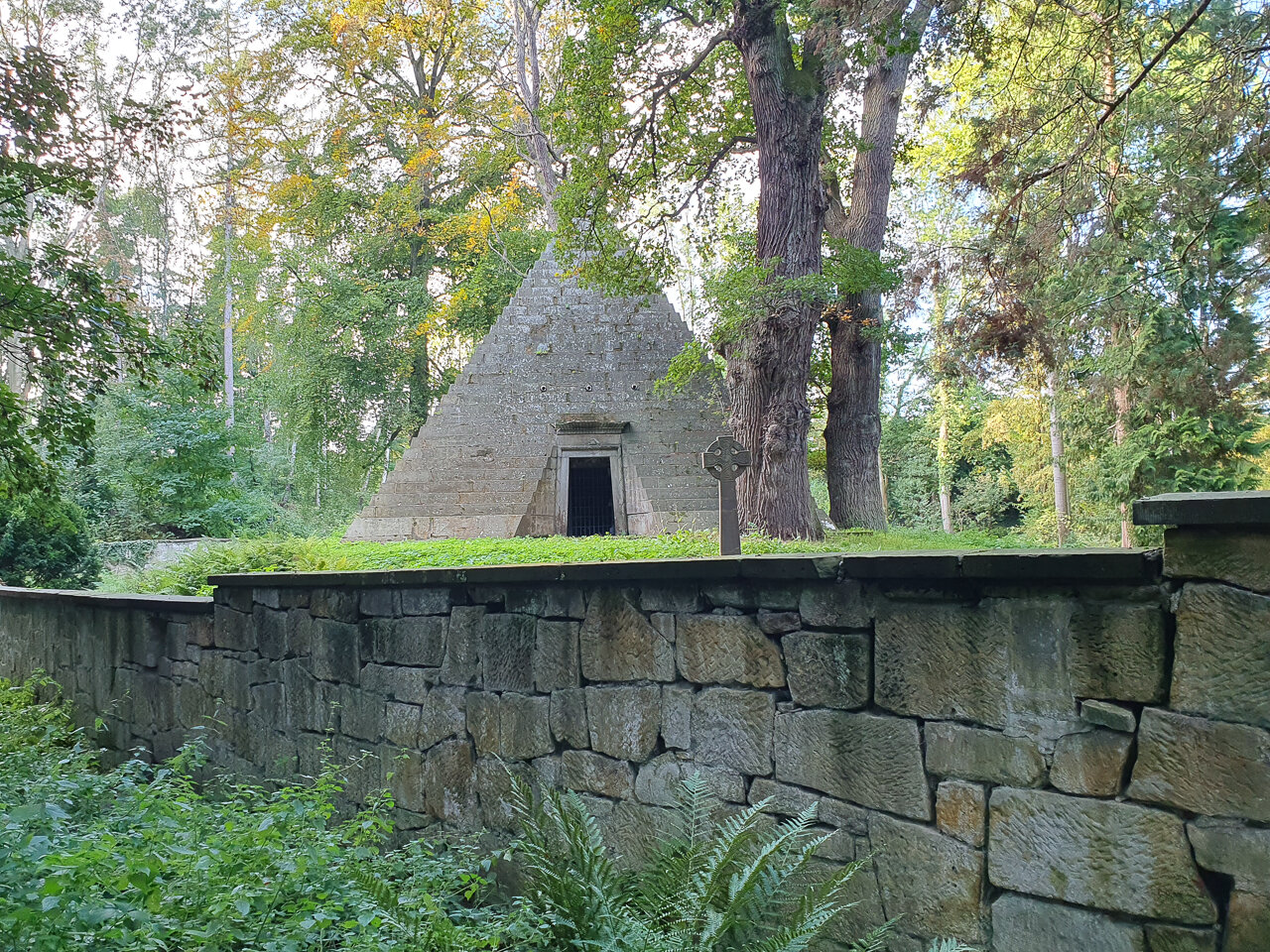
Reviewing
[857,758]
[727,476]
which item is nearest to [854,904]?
[857,758]

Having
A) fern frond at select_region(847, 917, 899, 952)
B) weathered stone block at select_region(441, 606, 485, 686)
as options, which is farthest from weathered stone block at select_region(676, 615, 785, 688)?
weathered stone block at select_region(441, 606, 485, 686)

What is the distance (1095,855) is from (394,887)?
2560mm

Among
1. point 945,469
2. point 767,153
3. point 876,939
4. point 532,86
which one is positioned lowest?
point 876,939

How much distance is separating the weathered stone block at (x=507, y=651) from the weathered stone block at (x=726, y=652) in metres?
0.85

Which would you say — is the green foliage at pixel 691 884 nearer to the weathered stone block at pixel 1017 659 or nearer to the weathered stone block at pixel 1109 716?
the weathered stone block at pixel 1017 659

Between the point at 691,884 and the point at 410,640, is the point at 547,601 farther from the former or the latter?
the point at 691,884

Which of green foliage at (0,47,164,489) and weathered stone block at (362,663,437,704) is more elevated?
green foliage at (0,47,164,489)

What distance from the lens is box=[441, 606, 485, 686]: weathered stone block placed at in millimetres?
4055

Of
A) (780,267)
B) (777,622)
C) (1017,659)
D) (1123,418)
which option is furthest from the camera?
(1123,418)

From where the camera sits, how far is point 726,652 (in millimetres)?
3152

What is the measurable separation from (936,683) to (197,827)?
10.0 ft

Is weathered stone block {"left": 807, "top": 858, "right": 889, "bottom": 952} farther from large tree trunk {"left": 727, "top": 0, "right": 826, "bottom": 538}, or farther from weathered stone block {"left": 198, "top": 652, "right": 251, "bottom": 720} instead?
large tree trunk {"left": 727, "top": 0, "right": 826, "bottom": 538}

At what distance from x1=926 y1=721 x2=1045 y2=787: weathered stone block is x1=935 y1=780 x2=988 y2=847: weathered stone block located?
0.11 feet

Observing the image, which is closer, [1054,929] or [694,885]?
[1054,929]
